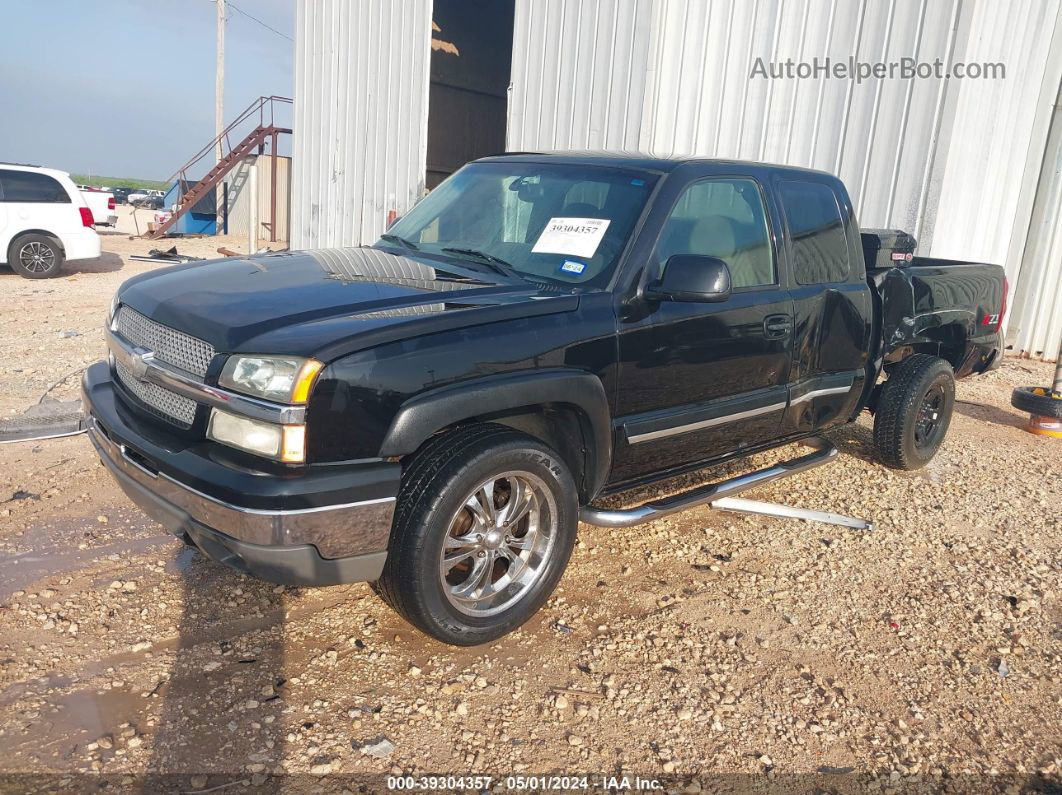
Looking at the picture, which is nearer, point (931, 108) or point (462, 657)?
point (462, 657)

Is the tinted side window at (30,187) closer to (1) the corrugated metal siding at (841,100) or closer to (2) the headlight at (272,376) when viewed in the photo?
(1) the corrugated metal siding at (841,100)

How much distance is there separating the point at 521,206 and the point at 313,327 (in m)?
1.52

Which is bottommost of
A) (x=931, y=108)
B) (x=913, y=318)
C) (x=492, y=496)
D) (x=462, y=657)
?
(x=462, y=657)

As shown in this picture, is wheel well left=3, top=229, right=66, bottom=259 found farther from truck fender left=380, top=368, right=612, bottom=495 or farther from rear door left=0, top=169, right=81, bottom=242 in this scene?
truck fender left=380, top=368, right=612, bottom=495

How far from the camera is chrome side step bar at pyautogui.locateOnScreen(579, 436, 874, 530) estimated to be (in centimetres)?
347

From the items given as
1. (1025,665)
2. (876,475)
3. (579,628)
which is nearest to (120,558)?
(579,628)

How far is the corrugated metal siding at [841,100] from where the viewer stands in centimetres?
783

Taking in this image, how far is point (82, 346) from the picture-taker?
775cm

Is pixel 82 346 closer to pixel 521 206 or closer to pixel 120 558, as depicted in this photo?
pixel 120 558

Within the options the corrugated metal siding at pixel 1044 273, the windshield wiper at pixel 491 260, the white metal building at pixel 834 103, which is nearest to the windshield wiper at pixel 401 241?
the windshield wiper at pixel 491 260

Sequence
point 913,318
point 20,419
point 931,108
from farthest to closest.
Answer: point 931,108
point 20,419
point 913,318

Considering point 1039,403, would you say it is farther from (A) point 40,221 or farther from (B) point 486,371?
(A) point 40,221

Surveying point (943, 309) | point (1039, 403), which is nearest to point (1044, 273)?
point (1039, 403)

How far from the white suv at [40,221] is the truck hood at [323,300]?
37.2 feet
